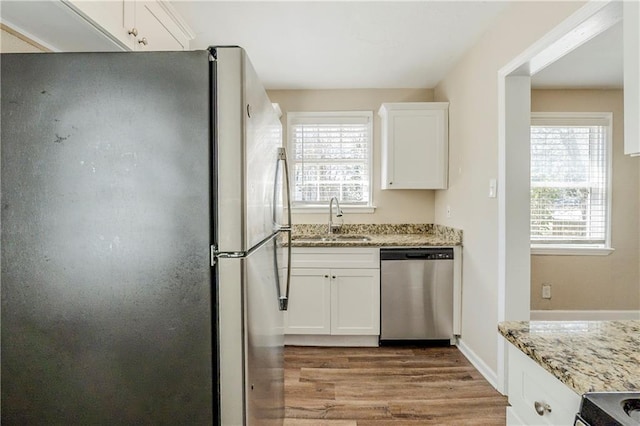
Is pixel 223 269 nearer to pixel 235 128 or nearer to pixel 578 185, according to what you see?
pixel 235 128

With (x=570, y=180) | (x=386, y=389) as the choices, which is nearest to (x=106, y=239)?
(x=386, y=389)

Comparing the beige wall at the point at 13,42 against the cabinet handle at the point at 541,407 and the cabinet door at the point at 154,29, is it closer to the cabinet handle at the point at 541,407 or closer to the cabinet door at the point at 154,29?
the cabinet door at the point at 154,29

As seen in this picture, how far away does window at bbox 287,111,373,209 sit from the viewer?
3807 millimetres

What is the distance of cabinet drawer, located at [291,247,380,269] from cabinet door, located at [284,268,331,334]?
6 centimetres

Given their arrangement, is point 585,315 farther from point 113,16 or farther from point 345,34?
point 113,16

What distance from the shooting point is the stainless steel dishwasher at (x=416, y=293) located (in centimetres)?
303

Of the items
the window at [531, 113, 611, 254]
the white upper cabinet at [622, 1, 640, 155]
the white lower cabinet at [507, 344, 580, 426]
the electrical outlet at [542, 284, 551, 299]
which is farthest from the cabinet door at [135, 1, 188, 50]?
the electrical outlet at [542, 284, 551, 299]

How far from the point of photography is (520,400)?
35.6 inches

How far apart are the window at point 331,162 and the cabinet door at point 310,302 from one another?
3.11 ft

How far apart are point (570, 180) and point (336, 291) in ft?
8.44

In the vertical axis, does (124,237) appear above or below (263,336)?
above

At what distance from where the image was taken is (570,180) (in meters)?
3.59

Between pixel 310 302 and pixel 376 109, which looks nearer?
pixel 310 302

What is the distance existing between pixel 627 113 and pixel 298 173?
10.1 ft
